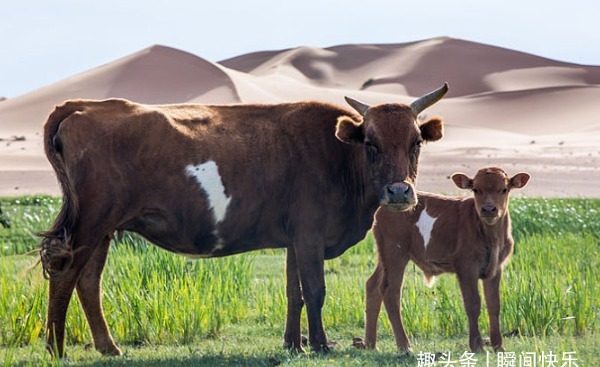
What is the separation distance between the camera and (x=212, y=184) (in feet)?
27.7

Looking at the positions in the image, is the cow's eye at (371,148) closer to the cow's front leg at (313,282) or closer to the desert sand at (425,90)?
the cow's front leg at (313,282)

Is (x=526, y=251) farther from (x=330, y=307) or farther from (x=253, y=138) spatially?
(x=253, y=138)

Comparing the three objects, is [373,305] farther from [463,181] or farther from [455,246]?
[463,181]

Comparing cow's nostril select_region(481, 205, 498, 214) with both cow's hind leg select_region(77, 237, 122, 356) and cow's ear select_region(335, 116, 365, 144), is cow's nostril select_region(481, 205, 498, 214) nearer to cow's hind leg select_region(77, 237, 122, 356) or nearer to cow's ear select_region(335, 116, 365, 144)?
cow's ear select_region(335, 116, 365, 144)

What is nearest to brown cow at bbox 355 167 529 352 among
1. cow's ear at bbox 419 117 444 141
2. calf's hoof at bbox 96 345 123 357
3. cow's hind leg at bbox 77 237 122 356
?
cow's ear at bbox 419 117 444 141

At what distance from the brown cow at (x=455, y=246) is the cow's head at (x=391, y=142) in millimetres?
1070

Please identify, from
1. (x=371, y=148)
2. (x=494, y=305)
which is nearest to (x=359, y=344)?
(x=494, y=305)

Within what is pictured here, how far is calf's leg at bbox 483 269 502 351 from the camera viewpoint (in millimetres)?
8905

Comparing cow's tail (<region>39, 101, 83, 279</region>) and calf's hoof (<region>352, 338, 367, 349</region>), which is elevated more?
cow's tail (<region>39, 101, 83, 279</region>)

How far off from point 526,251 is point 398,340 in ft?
19.2

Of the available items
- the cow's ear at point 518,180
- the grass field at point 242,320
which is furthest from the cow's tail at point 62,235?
the cow's ear at point 518,180

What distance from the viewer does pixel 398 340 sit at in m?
9.03

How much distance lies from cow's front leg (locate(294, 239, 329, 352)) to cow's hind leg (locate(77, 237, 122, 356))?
1740 mm

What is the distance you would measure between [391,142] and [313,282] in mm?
1436
